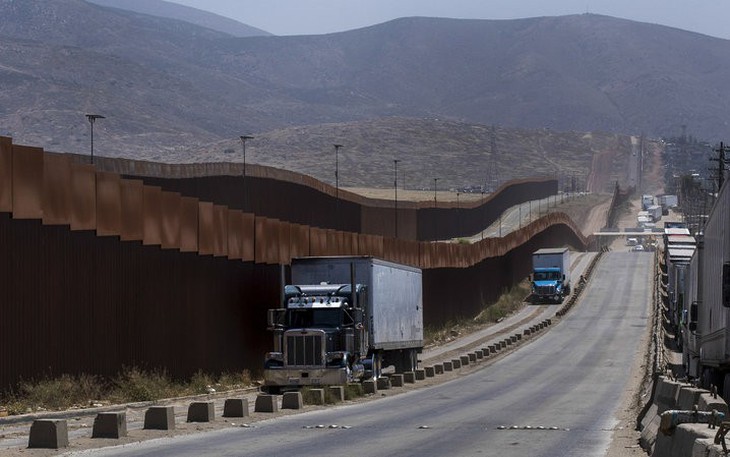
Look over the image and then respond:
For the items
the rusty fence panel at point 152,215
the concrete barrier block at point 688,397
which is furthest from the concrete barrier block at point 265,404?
the concrete barrier block at point 688,397

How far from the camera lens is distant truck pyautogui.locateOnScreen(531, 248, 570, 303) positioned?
111019mm

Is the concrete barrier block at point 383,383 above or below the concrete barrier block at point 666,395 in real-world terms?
below

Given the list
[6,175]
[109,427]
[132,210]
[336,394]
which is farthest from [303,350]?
[109,427]

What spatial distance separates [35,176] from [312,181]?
69306 millimetres

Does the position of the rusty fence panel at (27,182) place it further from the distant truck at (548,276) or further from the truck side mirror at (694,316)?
the distant truck at (548,276)

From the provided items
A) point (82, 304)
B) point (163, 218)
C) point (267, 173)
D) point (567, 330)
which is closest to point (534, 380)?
point (163, 218)

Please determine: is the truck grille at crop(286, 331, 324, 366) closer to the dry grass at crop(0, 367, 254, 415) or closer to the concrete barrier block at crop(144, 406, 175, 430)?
the dry grass at crop(0, 367, 254, 415)

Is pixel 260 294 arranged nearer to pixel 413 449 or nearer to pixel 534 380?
pixel 534 380

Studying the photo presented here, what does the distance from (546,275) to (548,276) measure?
0.23 m

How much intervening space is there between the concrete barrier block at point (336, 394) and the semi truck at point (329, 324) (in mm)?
855

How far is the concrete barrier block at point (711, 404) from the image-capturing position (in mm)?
18938

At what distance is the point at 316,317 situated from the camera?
4347cm

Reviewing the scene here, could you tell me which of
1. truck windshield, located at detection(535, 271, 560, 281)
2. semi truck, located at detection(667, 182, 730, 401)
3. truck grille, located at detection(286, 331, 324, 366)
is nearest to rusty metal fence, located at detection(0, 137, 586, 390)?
truck grille, located at detection(286, 331, 324, 366)

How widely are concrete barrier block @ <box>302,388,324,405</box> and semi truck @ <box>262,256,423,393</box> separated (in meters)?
2.98
